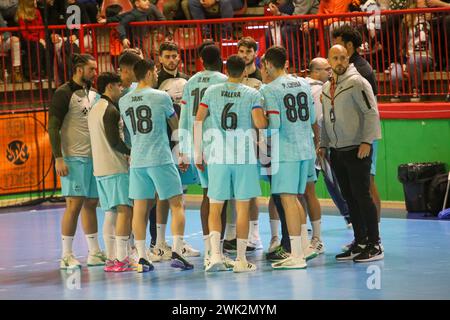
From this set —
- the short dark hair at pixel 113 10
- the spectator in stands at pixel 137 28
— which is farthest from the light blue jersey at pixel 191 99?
the short dark hair at pixel 113 10

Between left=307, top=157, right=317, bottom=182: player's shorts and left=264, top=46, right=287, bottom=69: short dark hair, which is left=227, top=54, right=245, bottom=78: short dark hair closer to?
left=264, top=46, right=287, bottom=69: short dark hair

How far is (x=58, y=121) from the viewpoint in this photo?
10.8 meters

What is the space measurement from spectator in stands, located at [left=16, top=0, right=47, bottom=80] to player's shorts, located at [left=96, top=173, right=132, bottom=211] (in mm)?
6310

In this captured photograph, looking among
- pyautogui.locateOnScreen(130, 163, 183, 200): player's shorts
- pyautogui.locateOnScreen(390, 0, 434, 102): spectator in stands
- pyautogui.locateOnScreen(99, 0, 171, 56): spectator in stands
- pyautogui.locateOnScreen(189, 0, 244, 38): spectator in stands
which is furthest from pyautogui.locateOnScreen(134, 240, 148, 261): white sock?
pyautogui.locateOnScreen(189, 0, 244, 38): spectator in stands

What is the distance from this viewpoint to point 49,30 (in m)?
16.7

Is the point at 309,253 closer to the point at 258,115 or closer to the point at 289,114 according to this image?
the point at 289,114

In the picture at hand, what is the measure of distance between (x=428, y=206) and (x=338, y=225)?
139 cm

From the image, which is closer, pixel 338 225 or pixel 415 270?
pixel 415 270

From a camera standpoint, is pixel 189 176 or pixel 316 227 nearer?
pixel 316 227

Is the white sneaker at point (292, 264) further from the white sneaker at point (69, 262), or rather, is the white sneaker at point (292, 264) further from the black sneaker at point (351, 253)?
the white sneaker at point (69, 262)

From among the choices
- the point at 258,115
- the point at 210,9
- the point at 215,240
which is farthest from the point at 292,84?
the point at 210,9

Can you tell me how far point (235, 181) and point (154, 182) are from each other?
83 centimetres

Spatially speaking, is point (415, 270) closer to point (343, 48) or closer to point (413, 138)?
point (343, 48)
